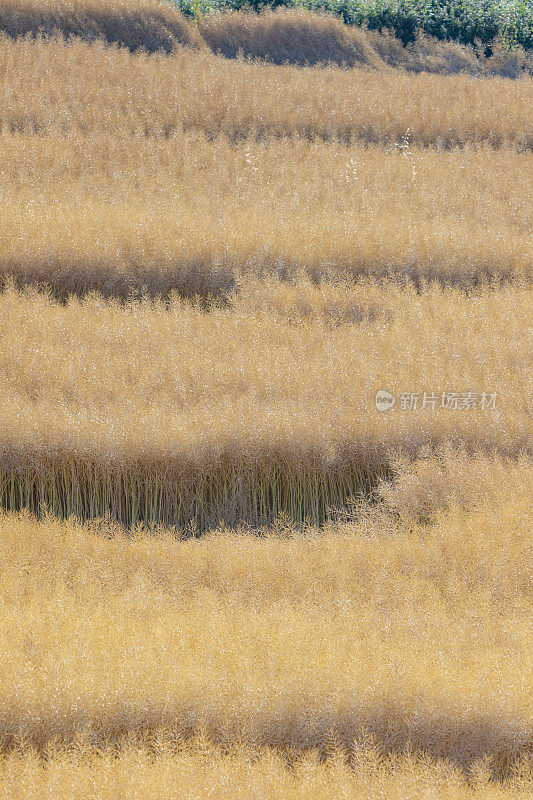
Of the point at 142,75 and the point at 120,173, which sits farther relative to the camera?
the point at 142,75

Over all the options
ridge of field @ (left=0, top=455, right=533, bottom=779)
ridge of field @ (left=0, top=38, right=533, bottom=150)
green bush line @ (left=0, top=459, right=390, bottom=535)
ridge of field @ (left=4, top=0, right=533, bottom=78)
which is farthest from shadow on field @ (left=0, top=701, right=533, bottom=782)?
ridge of field @ (left=4, top=0, right=533, bottom=78)

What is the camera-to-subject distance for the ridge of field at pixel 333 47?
1719 cm

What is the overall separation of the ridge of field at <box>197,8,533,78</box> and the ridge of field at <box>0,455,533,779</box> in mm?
14401

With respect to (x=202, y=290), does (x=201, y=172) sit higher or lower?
higher

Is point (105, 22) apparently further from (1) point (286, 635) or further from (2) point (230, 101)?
(1) point (286, 635)

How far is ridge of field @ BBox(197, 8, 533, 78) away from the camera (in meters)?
17.2

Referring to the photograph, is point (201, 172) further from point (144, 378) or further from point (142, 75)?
point (144, 378)

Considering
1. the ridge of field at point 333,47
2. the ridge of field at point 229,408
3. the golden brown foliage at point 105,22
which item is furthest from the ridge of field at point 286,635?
the ridge of field at point 333,47

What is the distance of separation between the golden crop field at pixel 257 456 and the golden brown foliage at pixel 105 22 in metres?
2.63

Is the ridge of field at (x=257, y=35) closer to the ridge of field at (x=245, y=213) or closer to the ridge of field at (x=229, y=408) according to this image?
the ridge of field at (x=245, y=213)

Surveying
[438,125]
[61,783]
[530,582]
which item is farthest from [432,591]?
[438,125]

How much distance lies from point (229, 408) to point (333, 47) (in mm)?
14584

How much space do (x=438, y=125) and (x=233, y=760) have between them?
13.2 m

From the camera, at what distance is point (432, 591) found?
5.05 metres
